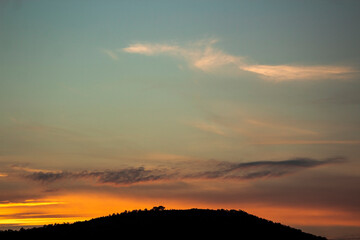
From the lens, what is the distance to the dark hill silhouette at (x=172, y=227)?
4994 cm

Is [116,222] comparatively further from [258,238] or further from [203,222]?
[258,238]

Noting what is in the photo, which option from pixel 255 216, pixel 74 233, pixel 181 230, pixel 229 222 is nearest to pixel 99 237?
pixel 74 233

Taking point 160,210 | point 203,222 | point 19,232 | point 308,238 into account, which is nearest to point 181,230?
point 203,222

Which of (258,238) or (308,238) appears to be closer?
(258,238)

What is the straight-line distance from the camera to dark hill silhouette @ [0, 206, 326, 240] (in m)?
49.9

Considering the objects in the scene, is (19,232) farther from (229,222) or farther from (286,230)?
(286,230)

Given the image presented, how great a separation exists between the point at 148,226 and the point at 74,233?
8282 mm

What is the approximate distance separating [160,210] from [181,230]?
23.3ft

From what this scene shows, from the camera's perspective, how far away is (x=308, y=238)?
2125 inches

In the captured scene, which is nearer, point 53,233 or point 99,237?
point 99,237

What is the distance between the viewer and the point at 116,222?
54.2m

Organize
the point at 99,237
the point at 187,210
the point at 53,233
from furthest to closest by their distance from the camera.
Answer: the point at 187,210 → the point at 53,233 → the point at 99,237

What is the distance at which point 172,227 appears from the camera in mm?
51281

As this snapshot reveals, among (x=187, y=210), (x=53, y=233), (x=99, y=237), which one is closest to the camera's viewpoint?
(x=99, y=237)
